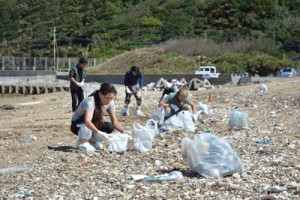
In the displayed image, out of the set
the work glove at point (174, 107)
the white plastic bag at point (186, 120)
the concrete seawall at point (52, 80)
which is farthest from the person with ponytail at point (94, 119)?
the concrete seawall at point (52, 80)

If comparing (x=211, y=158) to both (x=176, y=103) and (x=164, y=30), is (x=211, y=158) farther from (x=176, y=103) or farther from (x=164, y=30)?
(x=164, y=30)

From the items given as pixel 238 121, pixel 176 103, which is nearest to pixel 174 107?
pixel 176 103

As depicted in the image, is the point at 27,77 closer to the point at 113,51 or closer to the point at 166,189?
the point at 113,51

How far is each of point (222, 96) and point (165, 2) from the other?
54694mm

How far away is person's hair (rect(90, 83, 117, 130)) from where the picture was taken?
289 inches

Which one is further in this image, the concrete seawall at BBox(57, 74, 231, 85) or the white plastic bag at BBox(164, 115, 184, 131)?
the concrete seawall at BBox(57, 74, 231, 85)

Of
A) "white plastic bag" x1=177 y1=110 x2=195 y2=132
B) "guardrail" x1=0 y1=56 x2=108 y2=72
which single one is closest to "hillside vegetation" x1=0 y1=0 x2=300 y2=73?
"guardrail" x1=0 y1=56 x2=108 y2=72

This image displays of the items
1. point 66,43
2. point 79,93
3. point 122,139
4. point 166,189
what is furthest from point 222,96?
point 66,43

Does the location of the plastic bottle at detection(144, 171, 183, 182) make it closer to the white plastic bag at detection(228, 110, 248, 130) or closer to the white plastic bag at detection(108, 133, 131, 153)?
the white plastic bag at detection(108, 133, 131, 153)

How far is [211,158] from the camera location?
611 centimetres

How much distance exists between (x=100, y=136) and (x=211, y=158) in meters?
1.89

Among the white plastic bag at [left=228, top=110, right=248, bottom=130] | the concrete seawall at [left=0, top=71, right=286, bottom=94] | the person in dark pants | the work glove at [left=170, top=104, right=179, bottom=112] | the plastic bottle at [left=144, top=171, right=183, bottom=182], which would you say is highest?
the person in dark pants

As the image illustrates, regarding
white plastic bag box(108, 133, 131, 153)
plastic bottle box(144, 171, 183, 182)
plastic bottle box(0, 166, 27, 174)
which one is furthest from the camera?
white plastic bag box(108, 133, 131, 153)

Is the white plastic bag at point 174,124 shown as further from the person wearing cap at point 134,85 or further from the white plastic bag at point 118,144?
the person wearing cap at point 134,85
